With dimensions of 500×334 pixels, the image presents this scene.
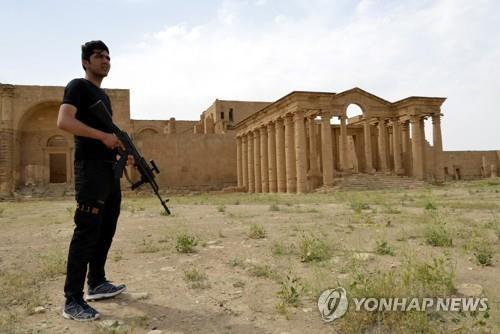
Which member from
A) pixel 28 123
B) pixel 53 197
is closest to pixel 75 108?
pixel 53 197

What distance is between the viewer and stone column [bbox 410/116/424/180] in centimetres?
3158

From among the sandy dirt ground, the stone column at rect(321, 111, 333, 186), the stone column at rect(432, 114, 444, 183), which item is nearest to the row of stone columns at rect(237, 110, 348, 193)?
the stone column at rect(321, 111, 333, 186)

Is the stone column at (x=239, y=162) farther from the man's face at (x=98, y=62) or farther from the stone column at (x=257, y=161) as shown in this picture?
the man's face at (x=98, y=62)

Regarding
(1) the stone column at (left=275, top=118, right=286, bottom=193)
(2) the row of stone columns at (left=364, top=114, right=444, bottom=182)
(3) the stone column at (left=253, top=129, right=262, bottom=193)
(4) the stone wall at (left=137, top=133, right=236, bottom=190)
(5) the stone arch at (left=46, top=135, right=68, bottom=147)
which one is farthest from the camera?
(5) the stone arch at (left=46, top=135, right=68, bottom=147)

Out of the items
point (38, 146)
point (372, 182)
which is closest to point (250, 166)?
point (372, 182)

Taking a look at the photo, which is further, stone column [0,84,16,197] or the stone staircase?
stone column [0,84,16,197]

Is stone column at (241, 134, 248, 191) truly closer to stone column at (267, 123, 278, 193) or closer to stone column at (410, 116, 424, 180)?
stone column at (267, 123, 278, 193)

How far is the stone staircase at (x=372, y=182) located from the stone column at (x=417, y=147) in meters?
2.68

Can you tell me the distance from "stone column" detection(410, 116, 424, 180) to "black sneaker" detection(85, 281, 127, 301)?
3134 cm

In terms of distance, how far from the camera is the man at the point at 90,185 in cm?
347

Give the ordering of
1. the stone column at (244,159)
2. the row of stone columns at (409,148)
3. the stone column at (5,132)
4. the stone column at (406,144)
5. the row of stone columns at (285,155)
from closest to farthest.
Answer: the row of stone columns at (285,155), the row of stone columns at (409,148), the stone column at (5,132), the stone column at (406,144), the stone column at (244,159)

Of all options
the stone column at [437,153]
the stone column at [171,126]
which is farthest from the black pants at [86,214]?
the stone column at [171,126]

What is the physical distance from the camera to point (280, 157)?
28953 mm

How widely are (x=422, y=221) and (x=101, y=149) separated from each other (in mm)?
6988
